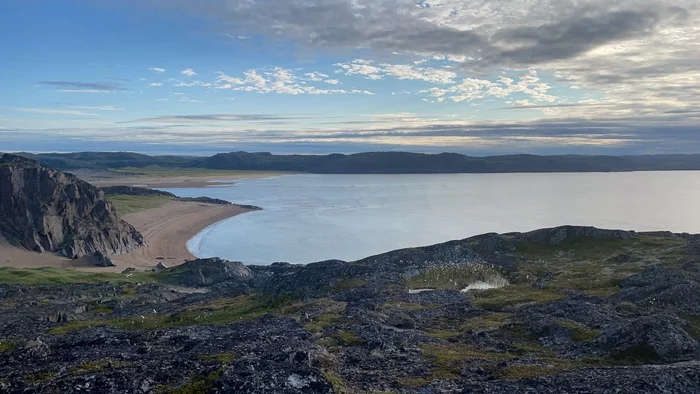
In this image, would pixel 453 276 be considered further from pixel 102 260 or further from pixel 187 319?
pixel 102 260

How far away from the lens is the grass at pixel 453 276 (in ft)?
197

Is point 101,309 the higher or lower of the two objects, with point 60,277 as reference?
higher

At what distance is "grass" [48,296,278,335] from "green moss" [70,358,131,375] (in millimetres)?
12722

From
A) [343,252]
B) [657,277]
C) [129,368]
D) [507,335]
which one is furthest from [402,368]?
[343,252]

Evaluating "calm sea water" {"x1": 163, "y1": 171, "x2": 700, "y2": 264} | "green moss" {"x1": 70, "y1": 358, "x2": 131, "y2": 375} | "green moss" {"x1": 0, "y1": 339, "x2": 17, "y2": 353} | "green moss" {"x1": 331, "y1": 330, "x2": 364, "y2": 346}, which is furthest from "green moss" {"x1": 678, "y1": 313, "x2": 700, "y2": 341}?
"calm sea water" {"x1": 163, "y1": 171, "x2": 700, "y2": 264}

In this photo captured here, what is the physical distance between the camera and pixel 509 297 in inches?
1912

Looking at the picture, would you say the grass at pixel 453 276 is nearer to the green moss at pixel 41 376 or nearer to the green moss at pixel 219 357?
the green moss at pixel 219 357

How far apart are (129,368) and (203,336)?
31.9 feet

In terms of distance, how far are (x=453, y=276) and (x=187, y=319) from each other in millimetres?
31824

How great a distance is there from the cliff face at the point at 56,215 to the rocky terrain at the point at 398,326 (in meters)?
28.2

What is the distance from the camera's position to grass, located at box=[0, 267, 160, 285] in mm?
72312

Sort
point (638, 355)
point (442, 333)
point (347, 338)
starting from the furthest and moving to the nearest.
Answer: point (442, 333)
point (347, 338)
point (638, 355)

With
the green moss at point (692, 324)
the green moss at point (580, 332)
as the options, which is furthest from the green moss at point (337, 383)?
the green moss at point (692, 324)

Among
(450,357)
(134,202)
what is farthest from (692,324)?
(134,202)
